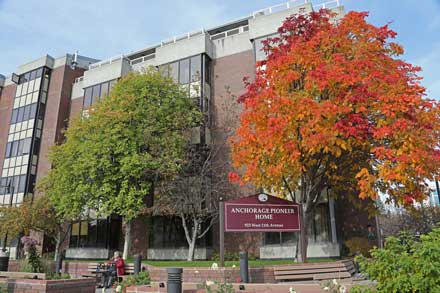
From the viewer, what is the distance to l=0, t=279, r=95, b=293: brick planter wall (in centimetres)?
968

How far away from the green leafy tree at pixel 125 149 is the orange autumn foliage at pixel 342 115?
8384mm

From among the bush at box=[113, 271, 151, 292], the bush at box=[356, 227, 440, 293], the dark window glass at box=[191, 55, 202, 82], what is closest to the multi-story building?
the dark window glass at box=[191, 55, 202, 82]

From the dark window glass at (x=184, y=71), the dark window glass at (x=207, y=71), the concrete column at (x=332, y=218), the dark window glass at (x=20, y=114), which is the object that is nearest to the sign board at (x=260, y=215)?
the concrete column at (x=332, y=218)

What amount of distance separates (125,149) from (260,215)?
11.3 meters

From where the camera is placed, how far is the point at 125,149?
21391 mm

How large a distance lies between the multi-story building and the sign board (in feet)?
22.7

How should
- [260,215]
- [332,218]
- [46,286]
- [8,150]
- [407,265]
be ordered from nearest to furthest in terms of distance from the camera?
[407,265]
[46,286]
[260,215]
[332,218]
[8,150]

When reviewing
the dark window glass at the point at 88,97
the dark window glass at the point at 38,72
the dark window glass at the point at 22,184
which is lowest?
the dark window glass at the point at 22,184

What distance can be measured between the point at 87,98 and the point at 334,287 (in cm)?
2770

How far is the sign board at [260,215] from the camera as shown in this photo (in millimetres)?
12523

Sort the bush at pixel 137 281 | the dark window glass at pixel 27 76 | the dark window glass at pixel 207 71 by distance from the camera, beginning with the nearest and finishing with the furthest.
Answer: the bush at pixel 137 281 → the dark window glass at pixel 207 71 → the dark window glass at pixel 27 76

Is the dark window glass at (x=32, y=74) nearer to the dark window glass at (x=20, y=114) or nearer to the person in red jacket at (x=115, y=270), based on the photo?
the dark window glass at (x=20, y=114)

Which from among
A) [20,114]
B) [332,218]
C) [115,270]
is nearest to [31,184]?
[20,114]

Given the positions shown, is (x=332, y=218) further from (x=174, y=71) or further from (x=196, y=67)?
(x=174, y=71)
